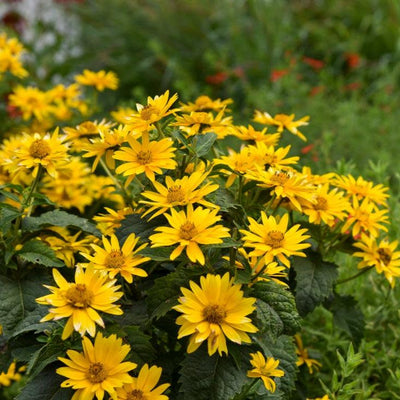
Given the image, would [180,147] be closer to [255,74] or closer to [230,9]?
[255,74]

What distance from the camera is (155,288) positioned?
139 centimetres

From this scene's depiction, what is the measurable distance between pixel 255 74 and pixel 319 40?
3.04 feet

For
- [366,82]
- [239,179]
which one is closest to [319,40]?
[366,82]

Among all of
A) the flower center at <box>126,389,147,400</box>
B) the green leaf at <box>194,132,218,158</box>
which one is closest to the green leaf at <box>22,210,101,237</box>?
the green leaf at <box>194,132,218,158</box>

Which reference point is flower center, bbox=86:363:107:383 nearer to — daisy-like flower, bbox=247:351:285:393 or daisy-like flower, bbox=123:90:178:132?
daisy-like flower, bbox=247:351:285:393

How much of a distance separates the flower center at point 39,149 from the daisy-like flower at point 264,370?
28.6 inches

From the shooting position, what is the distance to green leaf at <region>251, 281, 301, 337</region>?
1.35m

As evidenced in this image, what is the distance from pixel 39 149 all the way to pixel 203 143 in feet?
1.42

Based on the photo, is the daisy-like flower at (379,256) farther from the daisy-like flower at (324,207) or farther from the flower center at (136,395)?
the flower center at (136,395)

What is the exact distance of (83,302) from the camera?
50.0 inches

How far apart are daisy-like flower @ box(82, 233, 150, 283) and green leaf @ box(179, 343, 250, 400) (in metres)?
0.22

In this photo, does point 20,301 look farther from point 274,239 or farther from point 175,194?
point 274,239

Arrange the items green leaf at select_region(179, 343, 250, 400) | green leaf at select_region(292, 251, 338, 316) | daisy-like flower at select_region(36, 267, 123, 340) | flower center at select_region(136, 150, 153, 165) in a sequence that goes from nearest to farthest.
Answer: daisy-like flower at select_region(36, 267, 123, 340)
green leaf at select_region(179, 343, 250, 400)
flower center at select_region(136, 150, 153, 165)
green leaf at select_region(292, 251, 338, 316)

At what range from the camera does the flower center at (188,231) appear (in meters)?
1.30
